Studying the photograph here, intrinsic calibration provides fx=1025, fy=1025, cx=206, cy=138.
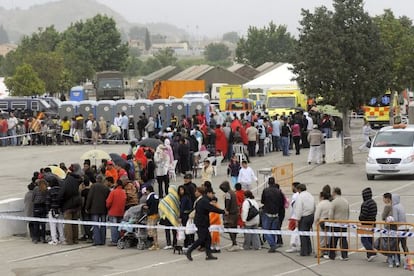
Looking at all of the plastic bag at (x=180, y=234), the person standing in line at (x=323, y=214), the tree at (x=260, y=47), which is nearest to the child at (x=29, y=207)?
the plastic bag at (x=180, y=234)

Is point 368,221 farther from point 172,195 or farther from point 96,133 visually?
point 96,133

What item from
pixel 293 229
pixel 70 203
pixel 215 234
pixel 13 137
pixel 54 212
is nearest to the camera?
pixel 293 229

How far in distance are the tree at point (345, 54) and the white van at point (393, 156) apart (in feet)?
12.3

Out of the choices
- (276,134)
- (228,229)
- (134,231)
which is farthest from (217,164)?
(228,229)

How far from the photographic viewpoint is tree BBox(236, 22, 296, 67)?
14375 cm

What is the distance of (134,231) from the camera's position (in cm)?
2088

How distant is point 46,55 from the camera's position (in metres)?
89.0

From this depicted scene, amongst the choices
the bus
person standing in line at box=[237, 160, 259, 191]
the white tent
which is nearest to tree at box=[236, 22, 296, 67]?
the bus

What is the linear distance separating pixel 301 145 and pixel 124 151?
286 inches

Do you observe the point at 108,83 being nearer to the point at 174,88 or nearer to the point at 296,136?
the point at 174,88

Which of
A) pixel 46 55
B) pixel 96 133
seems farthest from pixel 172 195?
pixel 46 55

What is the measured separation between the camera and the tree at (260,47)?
143750 millimetres

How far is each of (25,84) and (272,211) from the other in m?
58.9

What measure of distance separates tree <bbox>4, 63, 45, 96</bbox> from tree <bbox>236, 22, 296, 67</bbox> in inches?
2703
